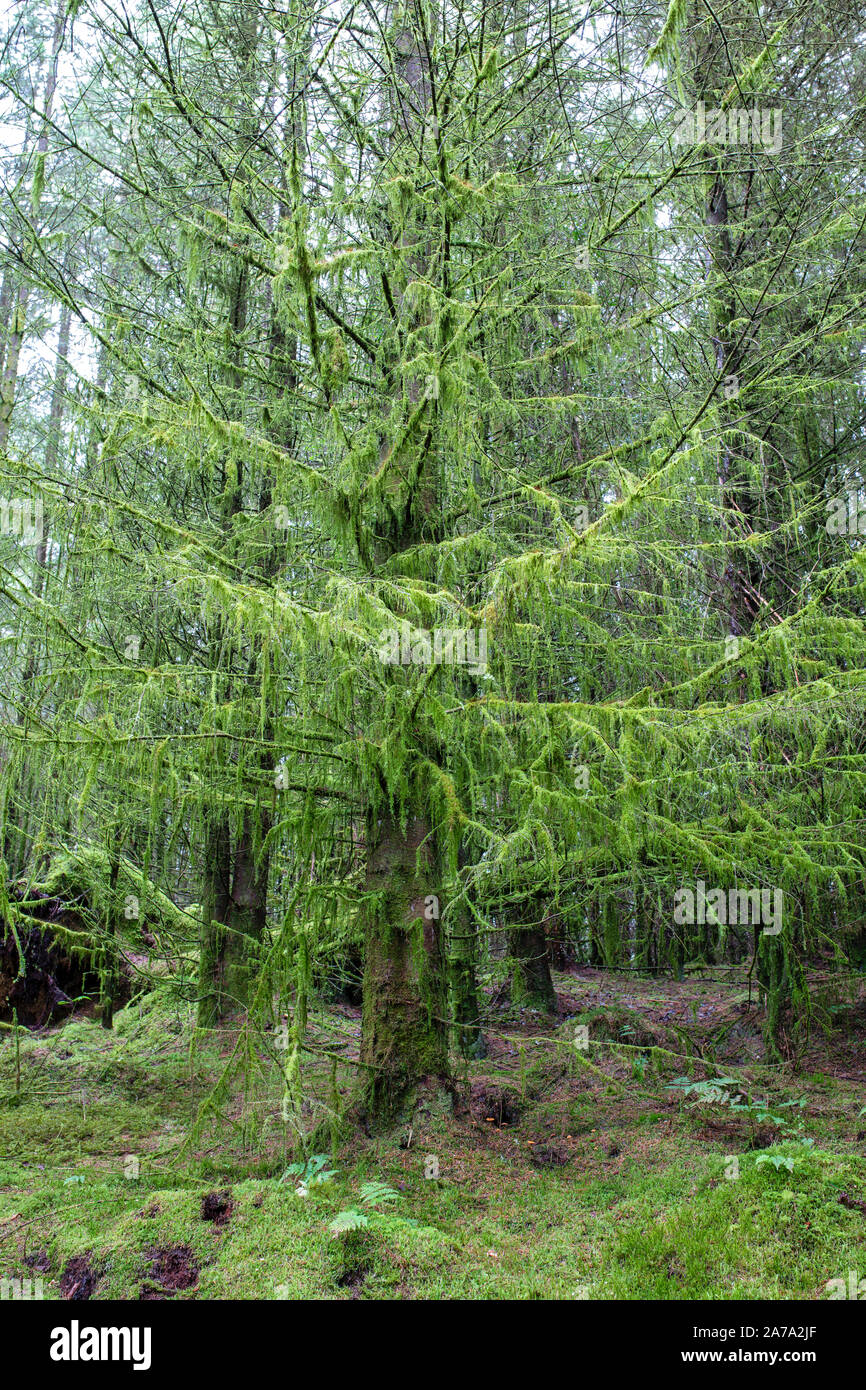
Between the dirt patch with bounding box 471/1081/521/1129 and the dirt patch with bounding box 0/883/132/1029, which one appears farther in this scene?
the dirt patch with bounding box 0/883/132/1029

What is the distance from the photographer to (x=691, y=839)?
409 centimetres

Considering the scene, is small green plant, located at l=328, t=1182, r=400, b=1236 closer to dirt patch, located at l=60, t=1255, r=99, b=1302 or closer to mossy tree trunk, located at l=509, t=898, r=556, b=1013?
dirt patch, located at l=60, t=1255, r=99, b=1302

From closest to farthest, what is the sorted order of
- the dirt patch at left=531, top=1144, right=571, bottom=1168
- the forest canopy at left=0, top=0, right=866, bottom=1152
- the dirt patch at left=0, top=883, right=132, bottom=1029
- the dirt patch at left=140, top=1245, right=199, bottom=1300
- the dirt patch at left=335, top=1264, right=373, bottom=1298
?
the dirt patch at left=335, top=1264, right=373, bottom=1298 → the dirt patch at left=140, top=1245, right=199, bottom=1300 → the forest canopy at left=0, top=0, right=866, bottom=1152 → the dirt patch at left=531, top=1144, right=571, bottom=1168 → the dirt patch at left=0, top=883, right=132, bottom=1029

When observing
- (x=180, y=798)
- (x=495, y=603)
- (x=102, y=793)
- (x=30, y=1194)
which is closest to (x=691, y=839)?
(x=495, y=603)

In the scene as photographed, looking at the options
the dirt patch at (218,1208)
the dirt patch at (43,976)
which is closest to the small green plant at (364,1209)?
the dirt patch at (218,1208)

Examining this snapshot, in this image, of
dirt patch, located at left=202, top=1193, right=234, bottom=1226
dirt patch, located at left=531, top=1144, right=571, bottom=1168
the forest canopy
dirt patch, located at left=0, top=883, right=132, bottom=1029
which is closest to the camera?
dirt patch, located at left=202, top=1193, right=234, bottom=1226

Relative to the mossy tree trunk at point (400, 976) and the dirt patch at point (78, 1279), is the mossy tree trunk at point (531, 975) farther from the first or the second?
the dirt patch at point (78, 1279)

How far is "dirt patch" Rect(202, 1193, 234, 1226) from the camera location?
156 inches

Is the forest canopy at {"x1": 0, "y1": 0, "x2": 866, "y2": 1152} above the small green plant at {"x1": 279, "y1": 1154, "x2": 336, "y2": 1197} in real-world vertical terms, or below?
above

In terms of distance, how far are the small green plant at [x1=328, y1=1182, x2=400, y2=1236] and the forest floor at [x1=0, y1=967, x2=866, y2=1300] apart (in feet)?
0.14

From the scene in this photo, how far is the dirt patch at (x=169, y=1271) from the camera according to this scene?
138 inches

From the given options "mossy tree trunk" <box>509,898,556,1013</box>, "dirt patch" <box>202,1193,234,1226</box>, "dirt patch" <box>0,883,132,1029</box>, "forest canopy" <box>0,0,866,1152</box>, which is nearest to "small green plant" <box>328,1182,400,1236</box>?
"forest canopy" <box>0,0,866,1152</box>

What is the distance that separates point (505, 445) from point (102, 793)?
14.2ft

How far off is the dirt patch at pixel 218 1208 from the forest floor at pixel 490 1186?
0.06 ft
